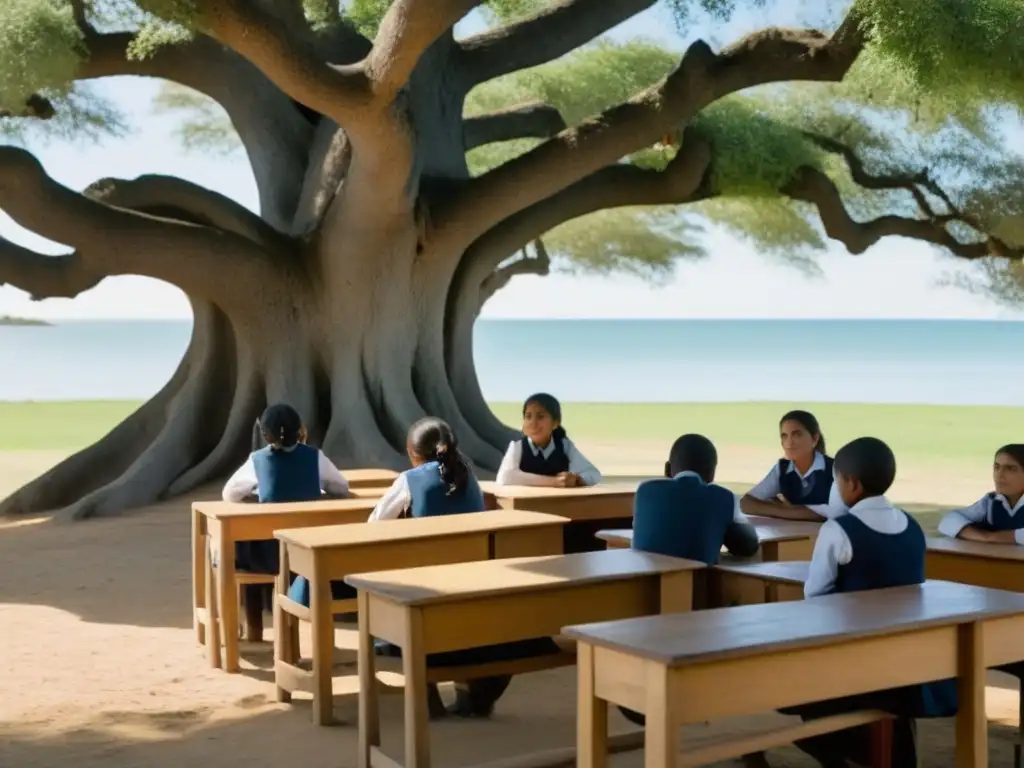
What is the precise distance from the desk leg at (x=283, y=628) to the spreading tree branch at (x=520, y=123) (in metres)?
8.82

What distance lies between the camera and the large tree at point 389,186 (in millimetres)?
9867

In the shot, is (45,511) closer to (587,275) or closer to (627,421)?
(587,275)

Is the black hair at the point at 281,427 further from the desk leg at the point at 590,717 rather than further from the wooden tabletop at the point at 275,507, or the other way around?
the desk leg at the point at 590,717

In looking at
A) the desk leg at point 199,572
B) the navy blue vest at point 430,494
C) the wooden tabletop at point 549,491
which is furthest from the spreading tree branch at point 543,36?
the navy blue vest at point 430,494

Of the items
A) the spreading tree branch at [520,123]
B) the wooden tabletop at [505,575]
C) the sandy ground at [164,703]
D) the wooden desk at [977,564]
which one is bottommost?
the sandy ground at [164,703]

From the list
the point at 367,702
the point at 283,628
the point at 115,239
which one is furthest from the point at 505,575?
the point at 115,239

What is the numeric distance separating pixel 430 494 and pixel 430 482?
0.17ft

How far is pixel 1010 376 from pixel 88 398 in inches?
1341

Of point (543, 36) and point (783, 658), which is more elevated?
point (543, 36)

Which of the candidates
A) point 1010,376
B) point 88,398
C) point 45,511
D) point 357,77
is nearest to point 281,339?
point 45,511

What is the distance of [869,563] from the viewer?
3885mm

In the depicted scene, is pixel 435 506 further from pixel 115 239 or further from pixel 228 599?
pixel 115 239

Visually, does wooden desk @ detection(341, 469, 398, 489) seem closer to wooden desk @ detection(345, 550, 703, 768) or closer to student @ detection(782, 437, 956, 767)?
wooden desk @ detection(345, 550, 703, 768)

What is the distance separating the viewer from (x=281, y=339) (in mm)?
11391
